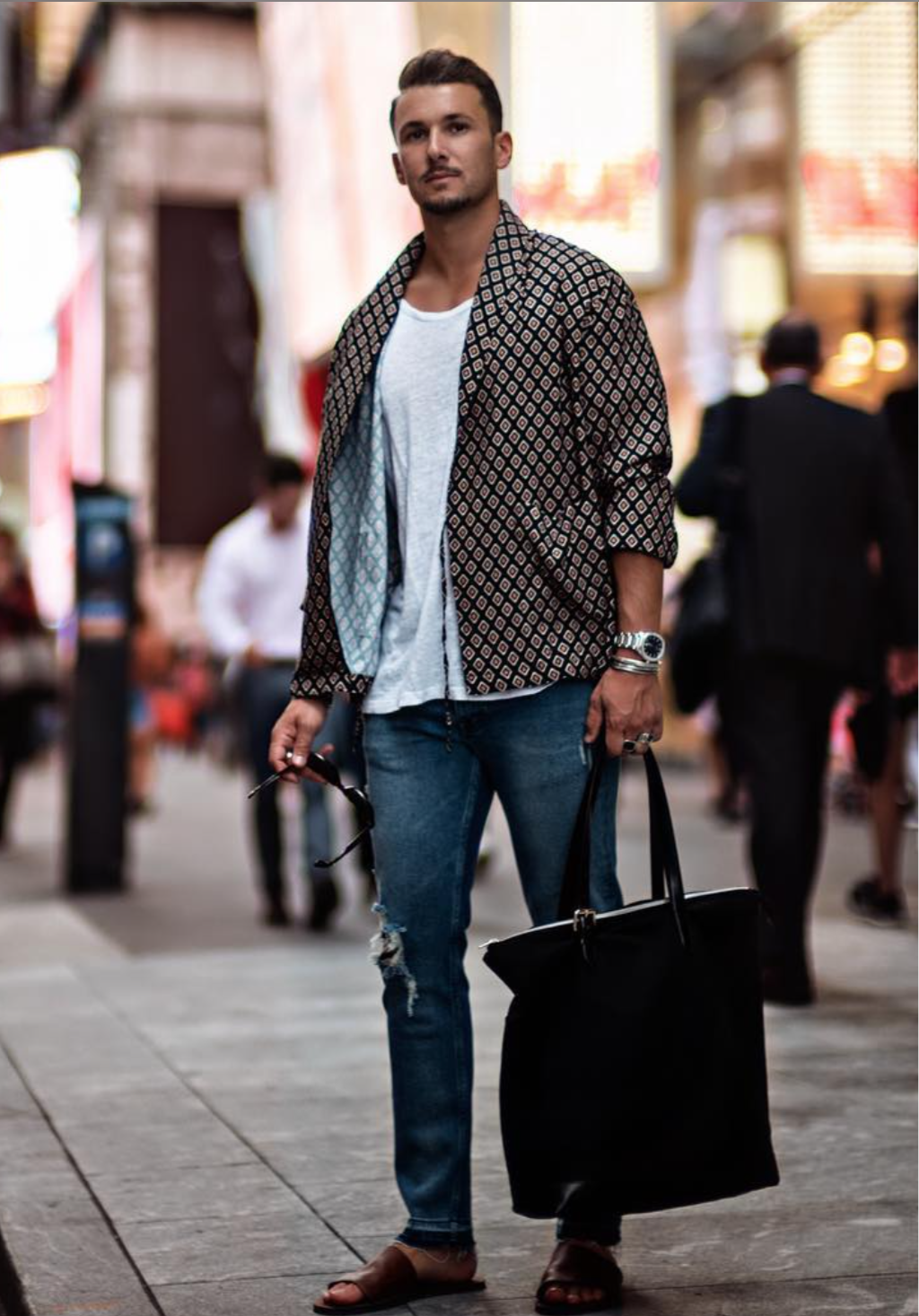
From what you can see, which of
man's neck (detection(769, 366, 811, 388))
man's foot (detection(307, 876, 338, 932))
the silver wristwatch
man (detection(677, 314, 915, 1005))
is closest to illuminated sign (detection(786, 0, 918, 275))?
man's foot (detection(307, 876, 338, 932))

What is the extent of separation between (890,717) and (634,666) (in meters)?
3.60

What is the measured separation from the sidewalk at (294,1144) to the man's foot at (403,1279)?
0.04 meters

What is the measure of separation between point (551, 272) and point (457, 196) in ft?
0.64

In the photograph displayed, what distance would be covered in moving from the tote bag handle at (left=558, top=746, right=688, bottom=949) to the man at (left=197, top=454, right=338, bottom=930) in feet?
18.3

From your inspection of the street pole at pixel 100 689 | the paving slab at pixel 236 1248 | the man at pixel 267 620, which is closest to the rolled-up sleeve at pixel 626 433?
the paving slab at pixel 236 1248

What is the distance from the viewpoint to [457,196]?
376cm

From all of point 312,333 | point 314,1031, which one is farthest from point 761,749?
point 312,333

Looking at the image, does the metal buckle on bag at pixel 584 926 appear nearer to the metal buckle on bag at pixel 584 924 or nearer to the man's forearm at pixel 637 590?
the metal buckle on bag at pixel 584 924

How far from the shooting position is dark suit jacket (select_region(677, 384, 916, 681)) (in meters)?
6.64

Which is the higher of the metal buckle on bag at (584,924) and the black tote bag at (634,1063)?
the metal buckle on bag at (584,924)

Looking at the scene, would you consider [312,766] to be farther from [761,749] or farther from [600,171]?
[600,171]

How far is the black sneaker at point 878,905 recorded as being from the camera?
883 cm

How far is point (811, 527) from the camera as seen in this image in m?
6.68

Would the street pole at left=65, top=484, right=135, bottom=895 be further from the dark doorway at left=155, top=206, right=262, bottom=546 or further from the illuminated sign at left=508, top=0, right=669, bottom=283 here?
the dark doorway at left=155, top=206, right=262, bottom=546
